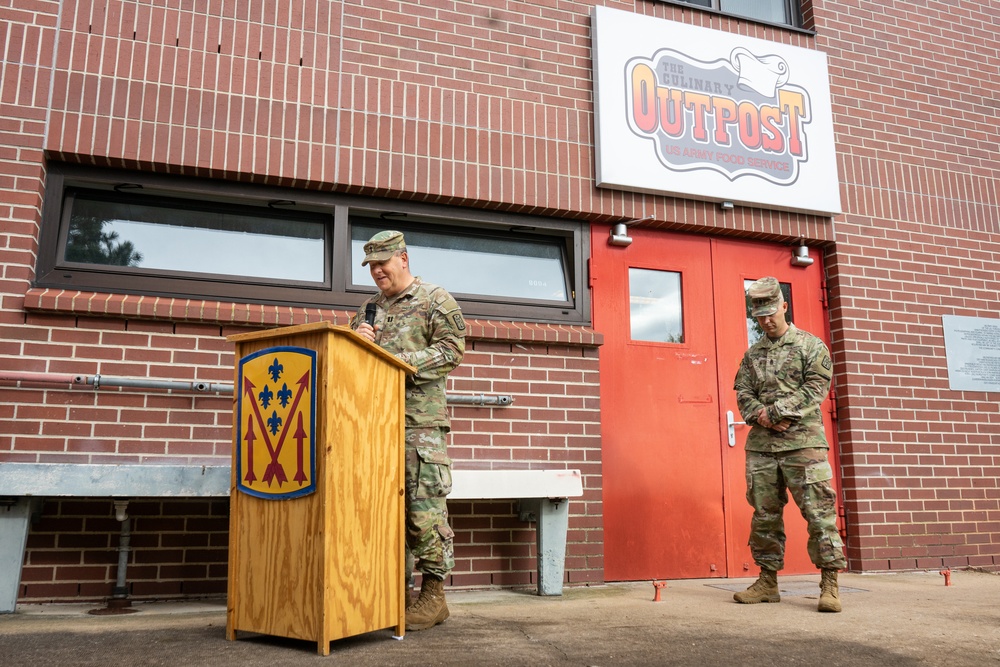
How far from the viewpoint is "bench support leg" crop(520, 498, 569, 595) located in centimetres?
514

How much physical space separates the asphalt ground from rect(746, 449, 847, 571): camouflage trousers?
1.02 ft

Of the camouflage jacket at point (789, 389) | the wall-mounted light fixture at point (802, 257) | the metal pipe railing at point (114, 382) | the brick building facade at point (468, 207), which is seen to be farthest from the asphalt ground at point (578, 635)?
the wall-mounted light fixture at point (802, 257)

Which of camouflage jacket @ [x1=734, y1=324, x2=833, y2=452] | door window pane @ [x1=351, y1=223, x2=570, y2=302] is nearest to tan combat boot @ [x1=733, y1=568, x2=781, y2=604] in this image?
camouflage jacket @ [x1=734, y1=324, x2=833, y2=452]

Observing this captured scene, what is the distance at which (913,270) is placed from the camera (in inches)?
283

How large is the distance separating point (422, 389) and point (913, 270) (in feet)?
16.5

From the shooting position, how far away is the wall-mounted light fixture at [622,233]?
6.29m

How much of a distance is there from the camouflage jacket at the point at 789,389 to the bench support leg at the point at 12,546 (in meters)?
4.02

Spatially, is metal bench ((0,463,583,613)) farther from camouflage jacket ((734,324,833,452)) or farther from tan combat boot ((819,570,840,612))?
tan combat boot ((819,570,840,612))

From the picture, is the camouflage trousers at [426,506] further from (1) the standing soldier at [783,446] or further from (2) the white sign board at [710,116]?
(2) the white sign board at [710,116]

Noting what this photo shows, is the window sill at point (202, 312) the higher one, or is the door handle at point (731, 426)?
the window sill at point (202, 312)

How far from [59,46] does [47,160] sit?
71cm

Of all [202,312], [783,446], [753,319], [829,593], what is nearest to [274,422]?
[202,312]

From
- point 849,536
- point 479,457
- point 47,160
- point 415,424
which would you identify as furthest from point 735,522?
point 47,160

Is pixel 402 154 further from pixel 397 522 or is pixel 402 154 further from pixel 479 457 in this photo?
pixel 397 522
